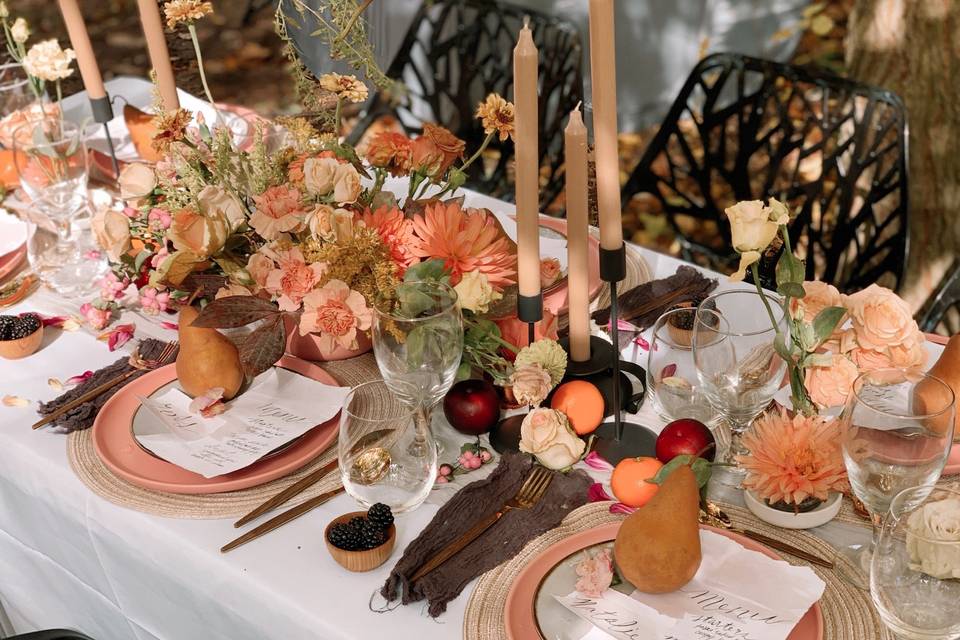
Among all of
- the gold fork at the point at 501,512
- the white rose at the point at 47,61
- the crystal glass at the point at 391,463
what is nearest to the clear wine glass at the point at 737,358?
the gold fork at the point at 501,512

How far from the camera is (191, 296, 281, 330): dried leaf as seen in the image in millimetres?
1306

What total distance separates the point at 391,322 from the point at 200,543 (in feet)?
1.06

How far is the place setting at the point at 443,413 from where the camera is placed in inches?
40.8

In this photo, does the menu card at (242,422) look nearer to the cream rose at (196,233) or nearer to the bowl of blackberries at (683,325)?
the cream rose at (196,233)

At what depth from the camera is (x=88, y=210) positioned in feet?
6.14

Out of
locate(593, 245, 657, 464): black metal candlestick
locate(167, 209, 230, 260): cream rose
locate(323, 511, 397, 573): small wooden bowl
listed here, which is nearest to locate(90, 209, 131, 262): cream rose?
locate(167, 209, 230, 260): cream rose

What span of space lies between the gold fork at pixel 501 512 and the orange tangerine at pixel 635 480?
87mm

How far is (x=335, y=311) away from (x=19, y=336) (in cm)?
57

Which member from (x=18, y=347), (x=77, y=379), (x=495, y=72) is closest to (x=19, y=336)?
(x=18, y=347)

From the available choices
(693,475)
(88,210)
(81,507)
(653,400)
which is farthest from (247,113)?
(693,475)

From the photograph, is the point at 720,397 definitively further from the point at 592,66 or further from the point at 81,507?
the point at 81,507

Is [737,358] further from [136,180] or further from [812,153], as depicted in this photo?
[812,153]

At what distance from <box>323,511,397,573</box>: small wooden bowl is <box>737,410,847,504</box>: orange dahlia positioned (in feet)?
1.29

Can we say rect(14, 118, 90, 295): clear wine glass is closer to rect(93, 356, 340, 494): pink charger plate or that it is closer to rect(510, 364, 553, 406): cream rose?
rect(93, 356, 340, 494): pink charger plate
